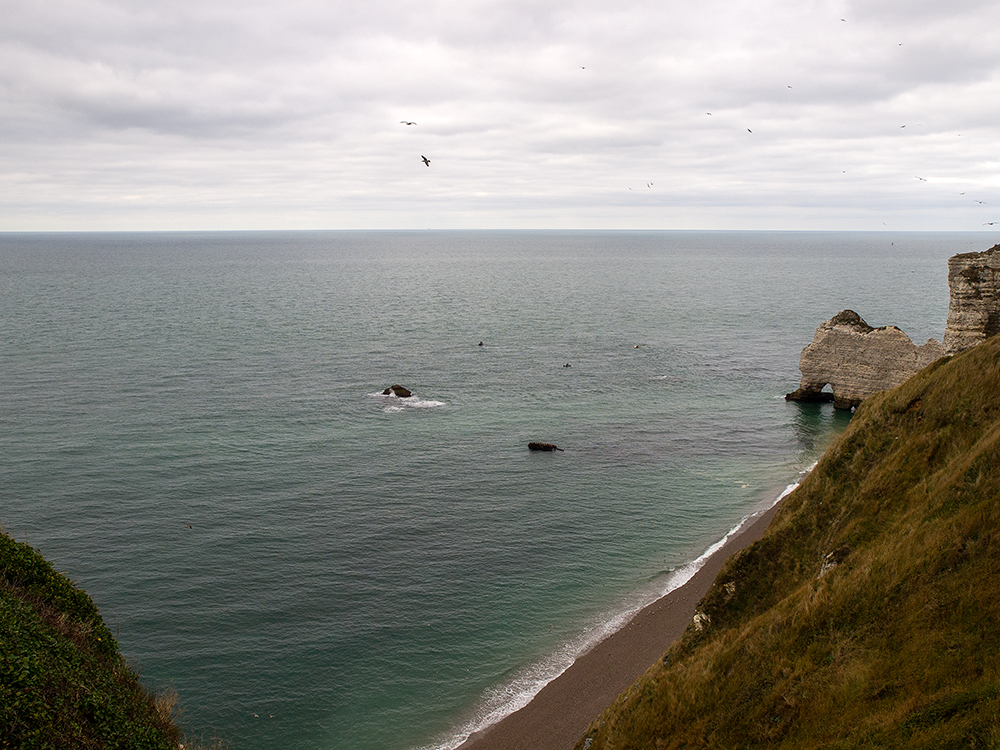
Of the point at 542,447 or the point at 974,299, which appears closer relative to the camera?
the point at 974,299

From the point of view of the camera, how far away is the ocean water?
3409 centimetres

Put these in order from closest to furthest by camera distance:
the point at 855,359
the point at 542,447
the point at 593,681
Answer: the point at 593,681
the point at 542,447
the point at 855,359

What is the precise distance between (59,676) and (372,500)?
3223cm

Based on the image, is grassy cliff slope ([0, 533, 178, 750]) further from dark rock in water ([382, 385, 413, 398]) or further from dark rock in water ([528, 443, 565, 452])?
dark rock in water ([382, 385, 413, 398])

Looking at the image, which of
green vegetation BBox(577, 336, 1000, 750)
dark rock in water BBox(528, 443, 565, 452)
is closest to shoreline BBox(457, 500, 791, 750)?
green vegetation BBox(577, 336, 1000, 750)

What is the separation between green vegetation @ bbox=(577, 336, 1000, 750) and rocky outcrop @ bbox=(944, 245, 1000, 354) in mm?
28432

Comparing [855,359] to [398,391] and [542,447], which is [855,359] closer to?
[542,447]

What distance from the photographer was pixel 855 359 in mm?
74938

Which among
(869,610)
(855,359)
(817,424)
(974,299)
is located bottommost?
(817,424)

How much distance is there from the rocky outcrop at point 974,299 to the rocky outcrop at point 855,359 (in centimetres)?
1897

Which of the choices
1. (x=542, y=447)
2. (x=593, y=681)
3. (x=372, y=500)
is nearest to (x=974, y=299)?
(x=542, y=447)

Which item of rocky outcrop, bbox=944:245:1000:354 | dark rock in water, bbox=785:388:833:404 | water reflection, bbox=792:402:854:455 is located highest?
rocky outcrop, bbox=944:245:1000:354

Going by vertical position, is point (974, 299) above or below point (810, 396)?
above

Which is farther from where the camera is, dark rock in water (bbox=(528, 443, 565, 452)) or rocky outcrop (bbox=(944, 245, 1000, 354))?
dark rock in water (bbox=(528, 443, 565, 452))
